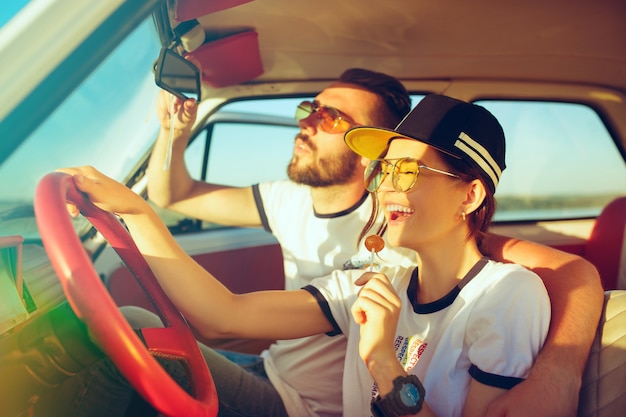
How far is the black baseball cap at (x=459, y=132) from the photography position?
1588 millimetres

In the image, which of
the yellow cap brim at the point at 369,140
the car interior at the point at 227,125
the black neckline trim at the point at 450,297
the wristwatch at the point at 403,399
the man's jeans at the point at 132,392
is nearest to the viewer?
→ the car interior at the point at 227,125

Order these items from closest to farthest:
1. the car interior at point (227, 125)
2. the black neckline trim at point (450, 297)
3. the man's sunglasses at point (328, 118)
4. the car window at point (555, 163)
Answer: the car interior at point (227, 125) → the black neckline trim at point (450, 297) → the man's sunglasses at point (328, 118) → the car window at point (555, 163)

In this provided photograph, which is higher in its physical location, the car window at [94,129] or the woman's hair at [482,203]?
the car window at [94,129]

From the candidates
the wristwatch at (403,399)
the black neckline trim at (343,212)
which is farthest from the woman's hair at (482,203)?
the black neckline trim at (343,212)

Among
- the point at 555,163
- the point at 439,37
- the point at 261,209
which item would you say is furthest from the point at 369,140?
the point at 555,163

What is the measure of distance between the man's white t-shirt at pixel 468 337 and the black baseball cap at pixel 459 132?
29cm

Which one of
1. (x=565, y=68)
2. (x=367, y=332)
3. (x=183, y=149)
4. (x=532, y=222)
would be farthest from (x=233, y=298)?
(x=532, y=222)

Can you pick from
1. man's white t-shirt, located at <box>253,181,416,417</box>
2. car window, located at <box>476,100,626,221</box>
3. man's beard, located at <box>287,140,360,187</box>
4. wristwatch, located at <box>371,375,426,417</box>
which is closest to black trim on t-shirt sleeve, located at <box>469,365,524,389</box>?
wristwatch, located at <box>371,375,426,417</box>

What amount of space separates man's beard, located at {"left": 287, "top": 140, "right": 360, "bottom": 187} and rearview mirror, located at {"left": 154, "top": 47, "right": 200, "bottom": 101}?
0.53 m

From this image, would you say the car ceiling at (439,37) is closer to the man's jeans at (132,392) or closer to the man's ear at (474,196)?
the man's ear at (474,196)

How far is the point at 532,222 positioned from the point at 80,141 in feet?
9.34

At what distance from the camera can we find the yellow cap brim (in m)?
1.82

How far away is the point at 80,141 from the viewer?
62.1 inches

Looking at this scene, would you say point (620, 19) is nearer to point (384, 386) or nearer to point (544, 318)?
point (544, 318)
